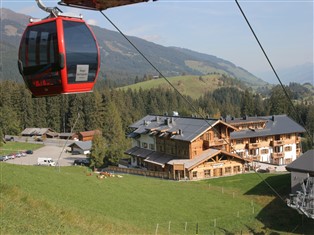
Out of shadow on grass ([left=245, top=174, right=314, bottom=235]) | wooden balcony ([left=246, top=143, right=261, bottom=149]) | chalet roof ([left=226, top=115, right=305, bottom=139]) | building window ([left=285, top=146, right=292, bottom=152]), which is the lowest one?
shadow on grass ([left=245, top=174, right=314, bottom=235])

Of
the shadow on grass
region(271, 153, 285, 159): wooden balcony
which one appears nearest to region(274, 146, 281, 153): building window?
region(271, 153, 285, 159): wooden balcony

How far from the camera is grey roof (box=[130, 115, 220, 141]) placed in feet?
Answer: 165

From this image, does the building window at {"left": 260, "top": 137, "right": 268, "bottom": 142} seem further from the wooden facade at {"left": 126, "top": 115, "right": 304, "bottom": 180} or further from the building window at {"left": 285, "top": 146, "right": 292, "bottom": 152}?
the building window at {"left": 285, "top": 146, "right": 292, "bottom": 152}

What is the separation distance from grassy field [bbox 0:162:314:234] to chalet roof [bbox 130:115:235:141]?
927 cm

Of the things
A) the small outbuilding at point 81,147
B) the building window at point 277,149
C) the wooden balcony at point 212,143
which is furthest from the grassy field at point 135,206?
the small outbuilding at point 81,147

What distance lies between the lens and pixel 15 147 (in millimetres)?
85812

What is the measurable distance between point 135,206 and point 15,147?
6173cm

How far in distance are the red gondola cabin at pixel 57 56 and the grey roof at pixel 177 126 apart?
39236 mm

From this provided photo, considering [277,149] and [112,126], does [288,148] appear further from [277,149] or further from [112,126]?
[112,126]

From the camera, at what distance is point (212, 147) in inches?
2041

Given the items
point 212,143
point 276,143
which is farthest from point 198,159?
point 276,143

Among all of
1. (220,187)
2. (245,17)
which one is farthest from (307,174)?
(245,17)

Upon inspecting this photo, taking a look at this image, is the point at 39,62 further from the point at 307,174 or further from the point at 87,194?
the point at 307,174

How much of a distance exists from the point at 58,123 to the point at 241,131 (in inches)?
2309
